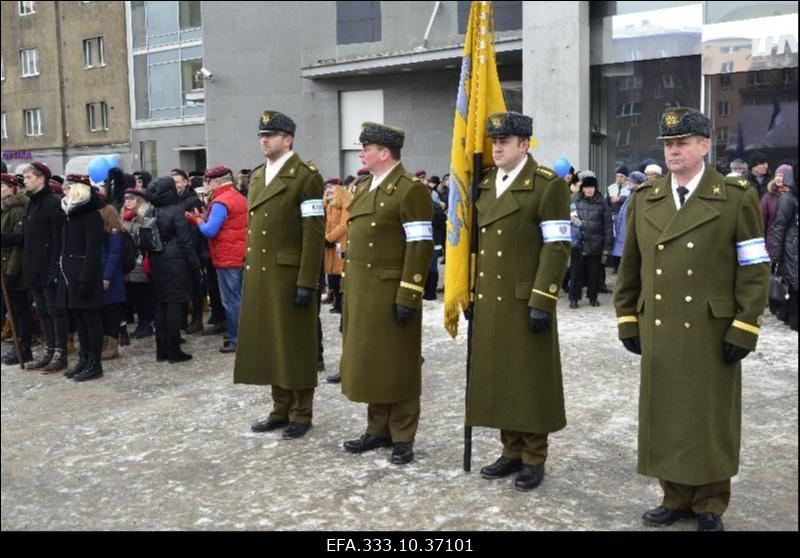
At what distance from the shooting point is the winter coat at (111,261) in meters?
8.30

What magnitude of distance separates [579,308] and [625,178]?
3.33 m

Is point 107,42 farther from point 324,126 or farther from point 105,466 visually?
point 105,466

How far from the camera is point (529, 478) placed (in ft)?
15.8

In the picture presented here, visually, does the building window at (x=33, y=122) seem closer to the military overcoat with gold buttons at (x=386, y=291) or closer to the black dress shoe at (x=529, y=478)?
the military overcoat with gold buttons at (x=386, y=291)

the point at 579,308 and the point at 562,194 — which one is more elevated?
the point at 562,194

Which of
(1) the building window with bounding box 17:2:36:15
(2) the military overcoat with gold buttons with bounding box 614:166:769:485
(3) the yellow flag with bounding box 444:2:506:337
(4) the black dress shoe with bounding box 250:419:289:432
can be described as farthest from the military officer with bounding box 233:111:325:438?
(1) the building window with bounding box 17:2:36:15

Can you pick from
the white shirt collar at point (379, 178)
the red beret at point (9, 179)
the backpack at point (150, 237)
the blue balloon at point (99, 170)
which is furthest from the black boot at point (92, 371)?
the blue balloon at point (99, 170)

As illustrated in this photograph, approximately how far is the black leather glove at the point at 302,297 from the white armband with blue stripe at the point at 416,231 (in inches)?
38.3

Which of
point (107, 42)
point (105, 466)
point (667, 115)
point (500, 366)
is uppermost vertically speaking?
point (107, 42)

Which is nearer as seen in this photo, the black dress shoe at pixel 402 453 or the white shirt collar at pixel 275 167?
the black dress shoe at pixel 402 453

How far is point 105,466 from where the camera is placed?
18.0ft

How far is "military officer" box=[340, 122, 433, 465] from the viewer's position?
207 inches

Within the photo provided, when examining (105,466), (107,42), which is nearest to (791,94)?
(105,466)

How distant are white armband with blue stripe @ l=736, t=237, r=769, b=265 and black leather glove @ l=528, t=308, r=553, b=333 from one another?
108cm
